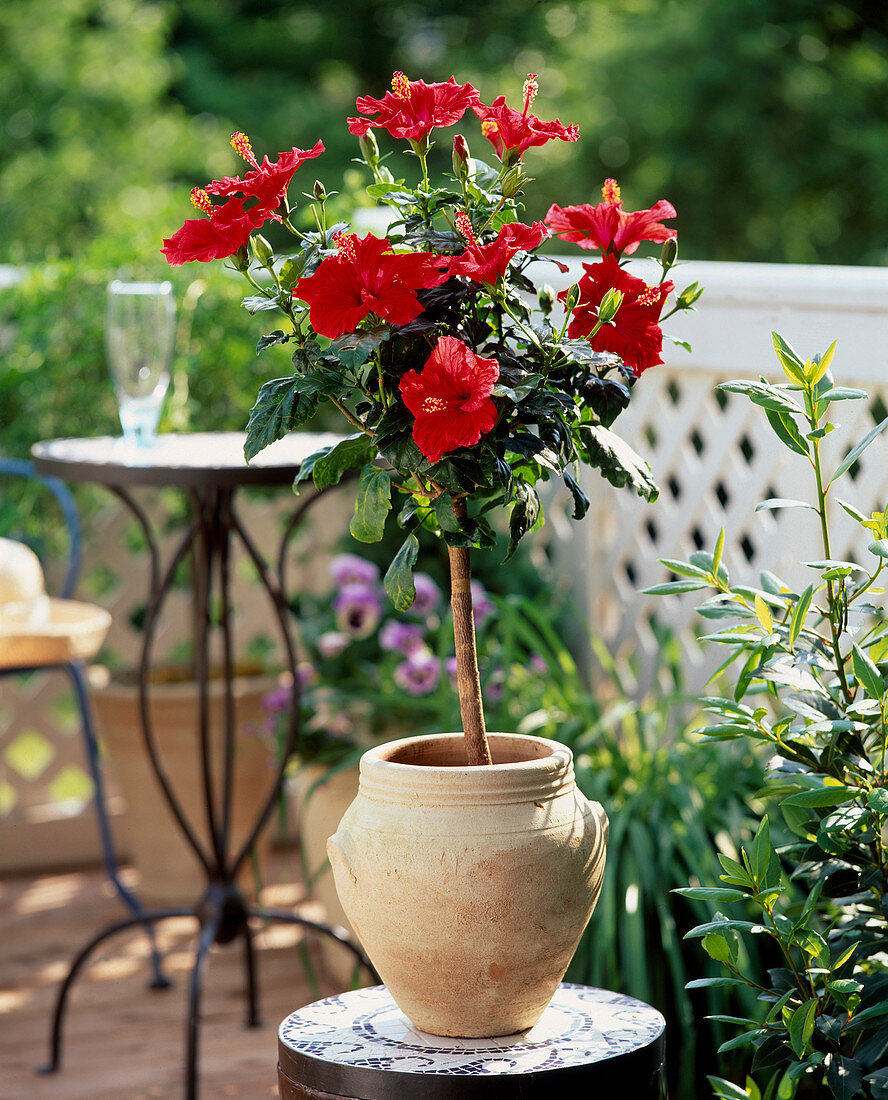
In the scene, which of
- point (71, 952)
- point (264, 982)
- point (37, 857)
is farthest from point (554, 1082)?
point (37, 857)

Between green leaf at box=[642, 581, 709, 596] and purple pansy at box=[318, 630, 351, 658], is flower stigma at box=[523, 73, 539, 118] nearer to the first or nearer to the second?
green leaf at box=[642, 581, 709, 596]

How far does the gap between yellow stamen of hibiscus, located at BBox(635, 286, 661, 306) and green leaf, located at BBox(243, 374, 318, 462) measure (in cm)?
29

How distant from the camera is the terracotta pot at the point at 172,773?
9.16ft

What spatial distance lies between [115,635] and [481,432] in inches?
91.3

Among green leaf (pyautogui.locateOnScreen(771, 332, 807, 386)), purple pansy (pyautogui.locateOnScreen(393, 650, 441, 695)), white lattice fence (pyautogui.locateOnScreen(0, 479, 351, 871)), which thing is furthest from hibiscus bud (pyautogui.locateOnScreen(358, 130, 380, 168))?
white lattice fence (pyautogui.locateOnScreen(0, 479, 351, 871))

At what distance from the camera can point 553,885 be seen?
3.85 ft

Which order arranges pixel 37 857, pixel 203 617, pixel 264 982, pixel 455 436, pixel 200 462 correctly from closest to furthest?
pixel 455 436
pixel 200 462
pixel 203 617
pixel 264 982
pixel 37 857

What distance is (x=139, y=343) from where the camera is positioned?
2137 mm

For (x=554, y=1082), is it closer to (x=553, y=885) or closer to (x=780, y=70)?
(x=553, y=885)

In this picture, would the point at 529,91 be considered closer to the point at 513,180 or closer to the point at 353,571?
the point at 513,180

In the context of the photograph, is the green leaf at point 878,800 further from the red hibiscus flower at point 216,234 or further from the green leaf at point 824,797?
the red hibiscus flower at point 216,234

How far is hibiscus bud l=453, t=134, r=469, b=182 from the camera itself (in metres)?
1.15

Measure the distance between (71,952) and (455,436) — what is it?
75.2 inches

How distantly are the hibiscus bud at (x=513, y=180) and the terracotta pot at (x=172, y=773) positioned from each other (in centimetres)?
179
